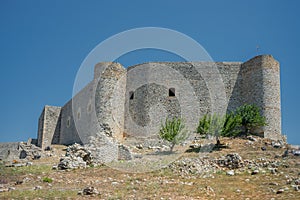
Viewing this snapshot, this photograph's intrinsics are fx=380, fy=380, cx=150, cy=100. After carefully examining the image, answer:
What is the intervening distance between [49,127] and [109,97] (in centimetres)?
971

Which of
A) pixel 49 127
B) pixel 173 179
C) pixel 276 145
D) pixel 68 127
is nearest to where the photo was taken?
pixel 173 179

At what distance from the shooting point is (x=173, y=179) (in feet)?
43.1

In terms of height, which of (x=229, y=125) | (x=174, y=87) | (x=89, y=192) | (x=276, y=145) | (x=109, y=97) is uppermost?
(x=174, y=87)

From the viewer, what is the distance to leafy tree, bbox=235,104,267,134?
22266mm

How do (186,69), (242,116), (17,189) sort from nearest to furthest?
1. (17,189)
2. (242,116)
3. (186,69)

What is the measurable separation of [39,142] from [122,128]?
386 inches

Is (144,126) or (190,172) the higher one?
(144,126)

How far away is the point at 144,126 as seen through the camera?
24.5 m

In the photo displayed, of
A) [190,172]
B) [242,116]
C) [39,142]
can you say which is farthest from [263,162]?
[39,142]

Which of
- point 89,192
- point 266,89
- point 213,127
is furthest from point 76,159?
point 266,89

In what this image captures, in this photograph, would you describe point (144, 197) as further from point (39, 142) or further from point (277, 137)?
point (39, 142)

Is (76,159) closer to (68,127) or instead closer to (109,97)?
(109,97)

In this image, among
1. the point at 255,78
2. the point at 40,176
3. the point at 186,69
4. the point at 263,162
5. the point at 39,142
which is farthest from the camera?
the point at 39,142

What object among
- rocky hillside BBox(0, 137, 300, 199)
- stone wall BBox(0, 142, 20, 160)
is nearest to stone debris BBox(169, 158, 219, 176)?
rocky hillside BBox(0, 137, 300, 199)
